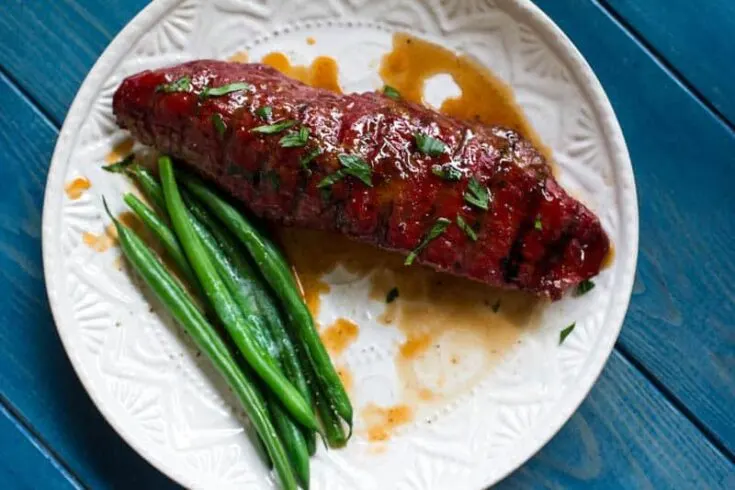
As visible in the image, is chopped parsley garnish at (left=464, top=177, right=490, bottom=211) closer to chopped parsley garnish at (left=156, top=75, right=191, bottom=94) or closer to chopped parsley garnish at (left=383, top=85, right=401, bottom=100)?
chopped parsley garnish at (left=383, top=85, right=401, bottom=100)

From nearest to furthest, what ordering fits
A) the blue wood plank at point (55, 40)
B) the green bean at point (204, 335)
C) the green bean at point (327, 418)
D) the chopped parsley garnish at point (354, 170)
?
the chopped parsley garnish at point (354, 170), the green bean at point (204, 335), the green bean at point (327, 418), the blue wood plank at point (55, 40)

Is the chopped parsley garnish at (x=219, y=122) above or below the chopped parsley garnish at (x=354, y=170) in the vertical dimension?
below

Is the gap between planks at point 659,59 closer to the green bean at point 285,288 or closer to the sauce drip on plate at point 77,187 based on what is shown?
the green bean at point 285,288

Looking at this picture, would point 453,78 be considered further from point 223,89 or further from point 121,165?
point 121,165

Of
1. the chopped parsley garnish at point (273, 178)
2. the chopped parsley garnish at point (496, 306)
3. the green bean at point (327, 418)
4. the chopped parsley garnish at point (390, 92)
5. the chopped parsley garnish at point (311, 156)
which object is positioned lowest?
the green bean at point (327, 418)

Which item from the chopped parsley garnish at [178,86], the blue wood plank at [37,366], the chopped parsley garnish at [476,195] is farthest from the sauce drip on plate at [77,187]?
the chopped parsley garnish at [476,195]

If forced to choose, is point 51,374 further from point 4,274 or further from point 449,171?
point 449,171

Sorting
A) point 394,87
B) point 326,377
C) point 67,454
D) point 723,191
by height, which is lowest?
point 67,454

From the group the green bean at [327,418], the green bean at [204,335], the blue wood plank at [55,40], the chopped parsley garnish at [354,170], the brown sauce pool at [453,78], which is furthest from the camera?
the blue wood plank at [55,40]

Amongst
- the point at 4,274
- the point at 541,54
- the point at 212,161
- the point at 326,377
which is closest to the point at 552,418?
the point at 326,377
